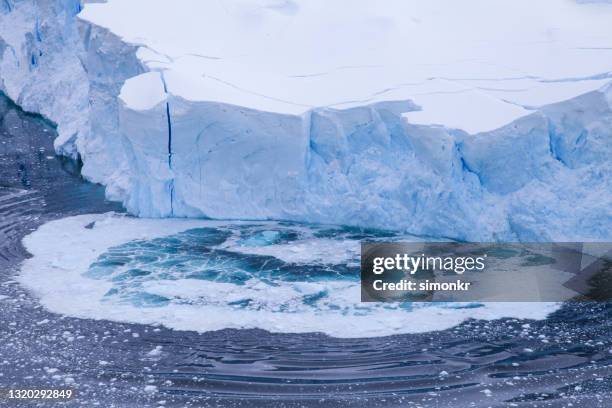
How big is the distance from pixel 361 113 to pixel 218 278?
6.60ft

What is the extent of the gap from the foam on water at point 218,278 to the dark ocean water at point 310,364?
0.56 ft

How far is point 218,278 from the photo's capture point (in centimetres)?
630

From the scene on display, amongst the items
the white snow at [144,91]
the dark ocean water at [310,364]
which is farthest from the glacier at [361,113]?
the dark ocean water at [310,364]

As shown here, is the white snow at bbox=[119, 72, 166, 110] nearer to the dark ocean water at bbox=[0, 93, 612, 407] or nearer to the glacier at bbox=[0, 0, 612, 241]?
the glacier at bbox=[0, 0, 612, 241]

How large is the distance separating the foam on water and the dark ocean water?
17cm

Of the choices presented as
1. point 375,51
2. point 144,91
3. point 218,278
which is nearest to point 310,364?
point 218,278


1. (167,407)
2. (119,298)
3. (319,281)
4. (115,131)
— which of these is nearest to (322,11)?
(115,131)

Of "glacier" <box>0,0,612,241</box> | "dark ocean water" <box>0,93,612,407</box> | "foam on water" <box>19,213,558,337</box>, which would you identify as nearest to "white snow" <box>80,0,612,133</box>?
"glacier" <box>0,0,612,241</box>

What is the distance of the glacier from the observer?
6.71 metres

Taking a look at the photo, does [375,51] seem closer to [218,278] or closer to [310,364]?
[218,278]

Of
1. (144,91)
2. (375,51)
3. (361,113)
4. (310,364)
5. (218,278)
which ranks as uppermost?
(375,51)

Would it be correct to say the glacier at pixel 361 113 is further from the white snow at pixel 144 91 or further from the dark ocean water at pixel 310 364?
the dark ocean water at pixel 310 364

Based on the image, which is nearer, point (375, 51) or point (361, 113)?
point (361, 113)

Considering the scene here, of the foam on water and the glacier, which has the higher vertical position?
the glacier
